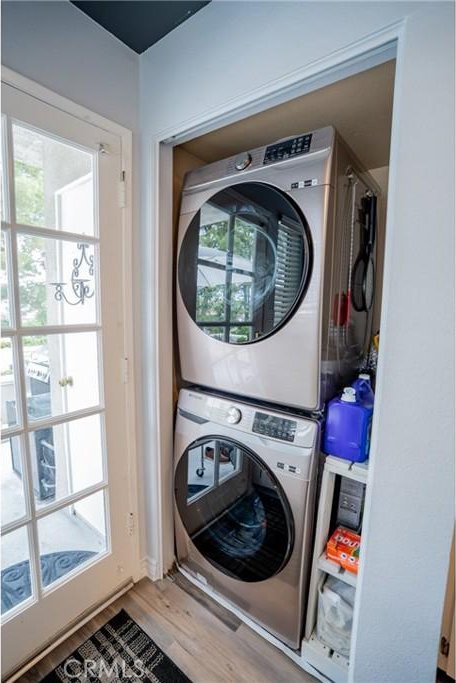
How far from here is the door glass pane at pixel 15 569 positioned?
3.53ft

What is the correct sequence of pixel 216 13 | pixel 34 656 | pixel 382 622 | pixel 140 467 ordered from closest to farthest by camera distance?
pixel 382 622
pixel 216 13
pixel 34 656
pixel 140 467

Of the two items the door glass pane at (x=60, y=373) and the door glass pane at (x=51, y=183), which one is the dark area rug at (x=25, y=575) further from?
the door glass pane at (x=51, y=183)

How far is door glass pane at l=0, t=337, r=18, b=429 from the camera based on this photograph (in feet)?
3.28

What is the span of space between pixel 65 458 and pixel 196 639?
3.11 ft

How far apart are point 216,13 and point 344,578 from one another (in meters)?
2.02

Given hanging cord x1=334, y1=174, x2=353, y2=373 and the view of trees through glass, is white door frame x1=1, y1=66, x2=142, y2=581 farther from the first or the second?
hanging cord x1=334, y1=174, x2=353, y2=373

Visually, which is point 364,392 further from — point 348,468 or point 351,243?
point 351,243

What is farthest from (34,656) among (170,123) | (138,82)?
(138,82)

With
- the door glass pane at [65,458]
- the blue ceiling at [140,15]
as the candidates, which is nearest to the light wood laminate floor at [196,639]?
the door glass pane at [65,458]

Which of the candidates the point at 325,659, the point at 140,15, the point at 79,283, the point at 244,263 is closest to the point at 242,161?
the point at 244,263

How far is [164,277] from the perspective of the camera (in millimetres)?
1353

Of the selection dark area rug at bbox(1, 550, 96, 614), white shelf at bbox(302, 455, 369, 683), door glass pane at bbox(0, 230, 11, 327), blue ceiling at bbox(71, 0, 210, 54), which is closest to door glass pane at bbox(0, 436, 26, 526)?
dark area rug at bbox(1, 550, 96, 614)

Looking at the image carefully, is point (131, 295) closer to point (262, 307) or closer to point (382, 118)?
point (262, 307)

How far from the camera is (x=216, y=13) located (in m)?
1.02
